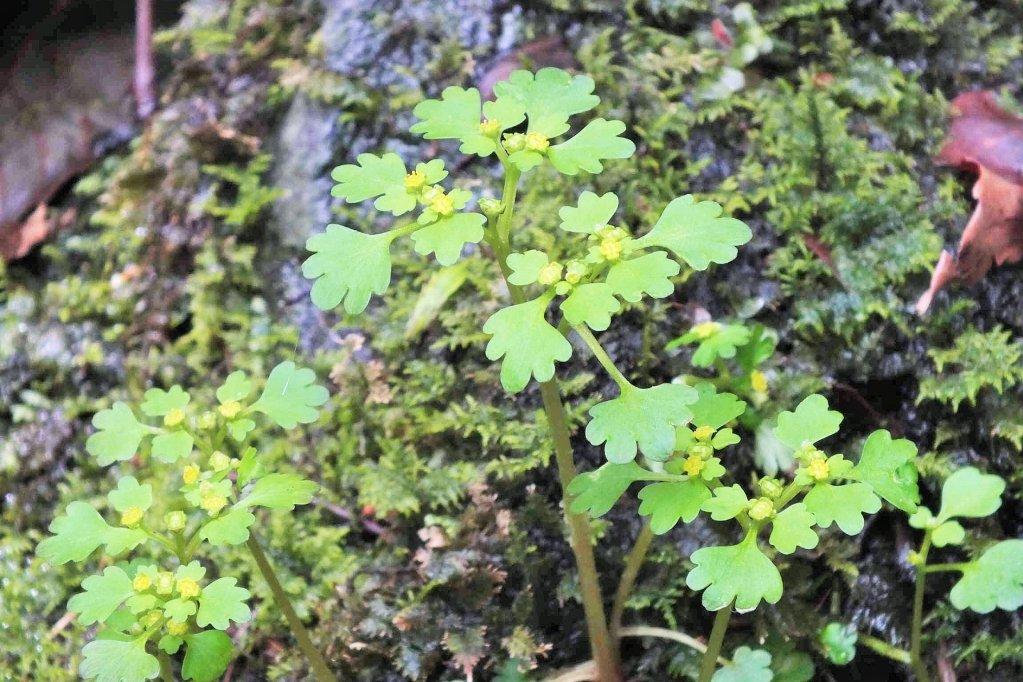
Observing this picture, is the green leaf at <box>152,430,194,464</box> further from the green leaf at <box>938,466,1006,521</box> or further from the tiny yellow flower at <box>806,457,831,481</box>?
the green leaf at <box>938,466,1006,521</box>

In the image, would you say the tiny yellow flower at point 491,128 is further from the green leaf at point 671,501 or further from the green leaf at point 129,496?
the green leaf at point 129,496

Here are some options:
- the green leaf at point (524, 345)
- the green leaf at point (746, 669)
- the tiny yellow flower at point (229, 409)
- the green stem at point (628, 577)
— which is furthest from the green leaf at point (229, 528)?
the green leaf at point (746, 669)

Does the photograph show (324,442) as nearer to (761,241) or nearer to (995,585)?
(761,241)

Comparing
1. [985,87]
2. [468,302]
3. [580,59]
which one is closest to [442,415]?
[468,302]

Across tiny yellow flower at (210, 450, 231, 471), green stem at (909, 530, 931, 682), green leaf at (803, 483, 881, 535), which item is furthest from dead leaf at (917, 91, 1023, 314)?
tiny yellow flower at (210, 450, 231, 471)

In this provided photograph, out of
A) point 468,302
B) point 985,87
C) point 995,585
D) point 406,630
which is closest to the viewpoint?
point 995,585
